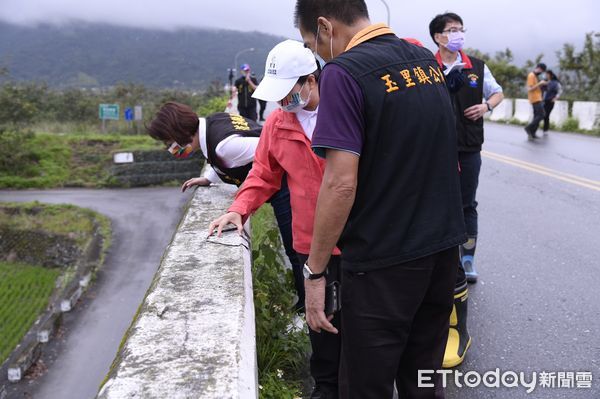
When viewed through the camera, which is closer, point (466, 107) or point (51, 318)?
point (466, 107)

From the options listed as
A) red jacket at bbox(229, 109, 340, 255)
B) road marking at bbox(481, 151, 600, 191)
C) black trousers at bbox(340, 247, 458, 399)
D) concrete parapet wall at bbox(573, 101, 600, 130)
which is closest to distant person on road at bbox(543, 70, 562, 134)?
concrete parapet wall at bbox(573, 101, 600, 130)

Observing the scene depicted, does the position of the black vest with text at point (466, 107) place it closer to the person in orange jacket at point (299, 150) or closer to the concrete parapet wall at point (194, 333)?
the person in orange jacket at point (299, 150)

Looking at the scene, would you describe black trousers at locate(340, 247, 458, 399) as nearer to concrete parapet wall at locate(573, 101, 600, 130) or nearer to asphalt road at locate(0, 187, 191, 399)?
asphalt road at locate(0, 187, 191, 399)

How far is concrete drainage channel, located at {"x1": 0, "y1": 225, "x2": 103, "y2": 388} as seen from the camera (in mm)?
12805

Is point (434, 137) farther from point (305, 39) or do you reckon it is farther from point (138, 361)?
point (138, 361)

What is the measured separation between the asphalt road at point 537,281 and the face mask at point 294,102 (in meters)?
1.73

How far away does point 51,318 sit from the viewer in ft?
47.4

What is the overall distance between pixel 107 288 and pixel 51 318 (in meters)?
1.81

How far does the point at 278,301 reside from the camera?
3.81 m

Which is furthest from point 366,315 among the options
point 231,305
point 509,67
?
point 509,67

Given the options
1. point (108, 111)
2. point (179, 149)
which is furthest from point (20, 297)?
point (179, 149)

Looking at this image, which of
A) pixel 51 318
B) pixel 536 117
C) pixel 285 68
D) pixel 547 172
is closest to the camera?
pixel 285 68

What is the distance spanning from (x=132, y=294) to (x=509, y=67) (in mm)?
24142

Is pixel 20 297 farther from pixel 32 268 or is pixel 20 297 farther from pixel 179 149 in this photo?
pixel 179 149
